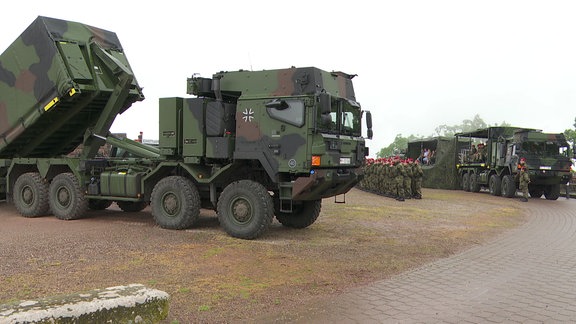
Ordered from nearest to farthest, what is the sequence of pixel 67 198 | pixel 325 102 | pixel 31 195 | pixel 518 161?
pixel 325 102
pixel 67 198
pixel 31 195
pixel 518 161

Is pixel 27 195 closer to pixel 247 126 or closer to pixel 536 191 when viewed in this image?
pixel 247 126

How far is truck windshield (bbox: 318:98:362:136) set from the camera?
8.32 meters

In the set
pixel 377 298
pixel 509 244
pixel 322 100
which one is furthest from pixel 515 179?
pixel 377 298

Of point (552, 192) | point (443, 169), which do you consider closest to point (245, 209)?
point (552, 192)

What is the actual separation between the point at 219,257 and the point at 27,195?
6.62m

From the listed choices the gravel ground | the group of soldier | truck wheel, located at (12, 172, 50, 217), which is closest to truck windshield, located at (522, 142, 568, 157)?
the group of soldier

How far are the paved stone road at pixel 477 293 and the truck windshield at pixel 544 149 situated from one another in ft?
41.9

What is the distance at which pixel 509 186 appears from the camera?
20.5 meters

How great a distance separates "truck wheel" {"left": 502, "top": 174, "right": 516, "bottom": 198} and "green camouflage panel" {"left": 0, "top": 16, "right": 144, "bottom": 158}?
1592 cm

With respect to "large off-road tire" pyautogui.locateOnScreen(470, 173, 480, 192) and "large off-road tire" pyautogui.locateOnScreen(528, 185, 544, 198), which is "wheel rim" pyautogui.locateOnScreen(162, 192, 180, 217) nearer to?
"large off-road tire" pyautogui.locateOnScreen(528, 185, 544, 198)

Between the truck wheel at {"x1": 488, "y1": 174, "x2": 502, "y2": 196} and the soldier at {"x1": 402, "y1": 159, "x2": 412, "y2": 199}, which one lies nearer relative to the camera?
the soldier at {"x1": 402, "y1": 159, "x2": 412, "y2": 199}

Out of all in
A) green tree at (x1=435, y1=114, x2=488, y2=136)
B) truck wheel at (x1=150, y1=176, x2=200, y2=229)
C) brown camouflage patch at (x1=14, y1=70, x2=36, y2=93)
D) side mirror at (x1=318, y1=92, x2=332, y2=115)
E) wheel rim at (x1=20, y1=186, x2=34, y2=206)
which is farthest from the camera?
green tree at (x1=435, y1=114, x2=488, y2=136)

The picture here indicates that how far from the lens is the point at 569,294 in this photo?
221 inches

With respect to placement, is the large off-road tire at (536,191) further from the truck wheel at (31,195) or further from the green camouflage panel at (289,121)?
the truck wheel at (31,195)
